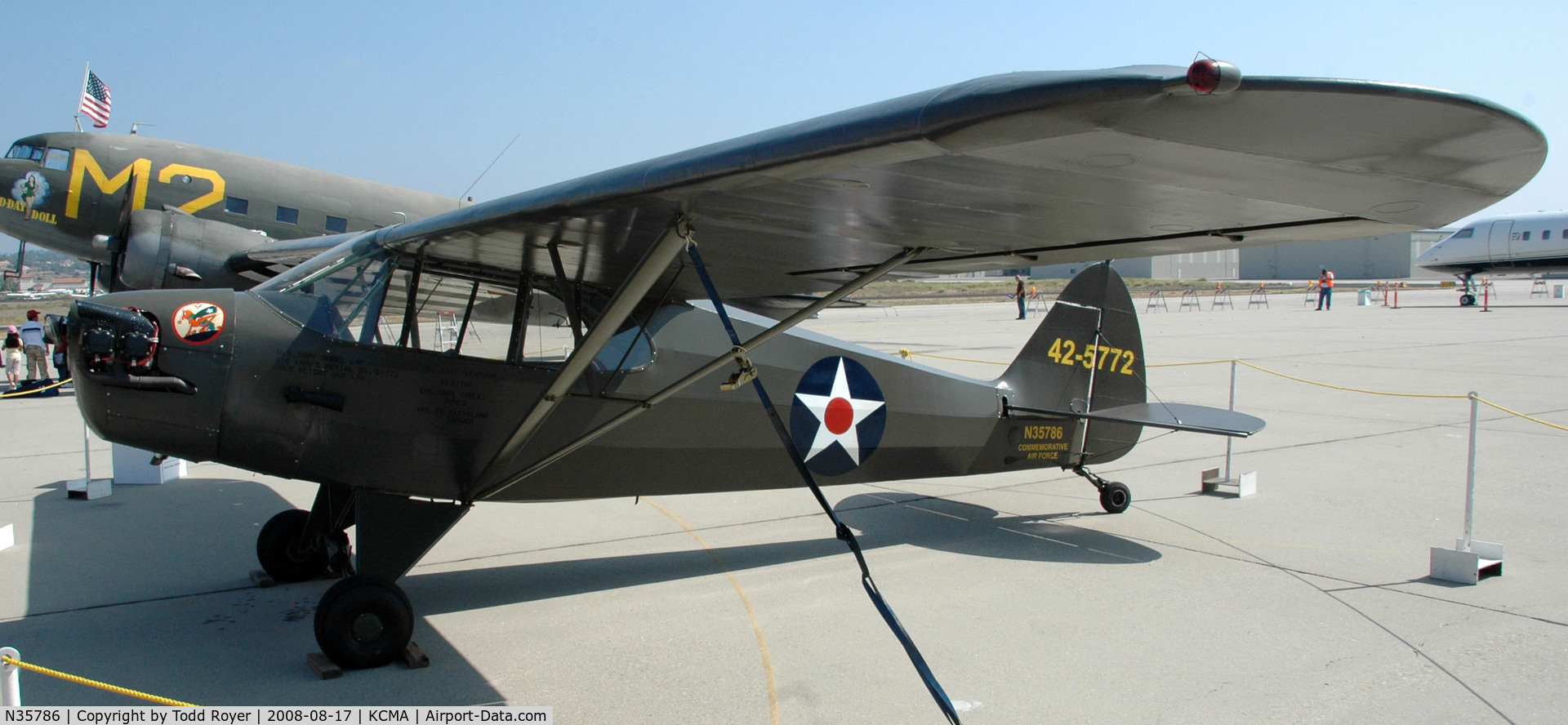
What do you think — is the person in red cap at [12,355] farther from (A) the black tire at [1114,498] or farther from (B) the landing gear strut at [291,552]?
(A) the black tire at [1114,498]

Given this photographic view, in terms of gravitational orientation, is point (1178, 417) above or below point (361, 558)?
above

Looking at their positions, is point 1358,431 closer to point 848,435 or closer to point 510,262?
point 848,435

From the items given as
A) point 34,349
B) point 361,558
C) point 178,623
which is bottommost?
point 178,623

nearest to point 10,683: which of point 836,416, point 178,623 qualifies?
point 178,623

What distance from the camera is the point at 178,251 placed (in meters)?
12.8

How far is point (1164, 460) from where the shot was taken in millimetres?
10016

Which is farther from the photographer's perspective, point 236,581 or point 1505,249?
point 1505,249

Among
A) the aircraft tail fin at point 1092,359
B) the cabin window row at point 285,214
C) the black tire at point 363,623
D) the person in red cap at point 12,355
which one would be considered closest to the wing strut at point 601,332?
the black tire at point 363,623

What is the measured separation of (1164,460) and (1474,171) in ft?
27.2

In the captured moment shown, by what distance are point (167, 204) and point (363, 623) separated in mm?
12801

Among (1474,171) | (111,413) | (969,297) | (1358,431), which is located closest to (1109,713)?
(1474,171)

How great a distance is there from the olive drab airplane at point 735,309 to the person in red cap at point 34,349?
1427cm

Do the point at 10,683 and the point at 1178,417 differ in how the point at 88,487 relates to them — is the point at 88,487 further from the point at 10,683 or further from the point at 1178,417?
Answer: the point at 1178,417

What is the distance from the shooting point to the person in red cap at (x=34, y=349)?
16.2 meters
